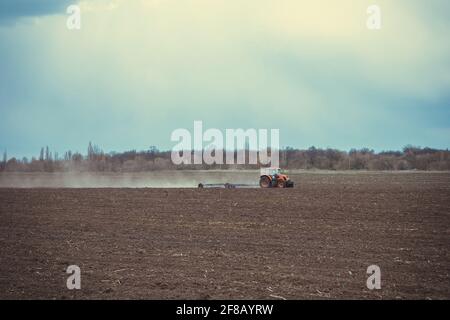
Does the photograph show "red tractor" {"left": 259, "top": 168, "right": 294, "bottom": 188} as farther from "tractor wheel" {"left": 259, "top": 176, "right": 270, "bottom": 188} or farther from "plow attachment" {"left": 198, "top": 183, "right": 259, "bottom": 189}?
"plow attachment" {"left": 198, "top": 183, "right": 259, "bottom": 189}

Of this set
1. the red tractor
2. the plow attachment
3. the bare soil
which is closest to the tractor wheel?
the red tractor

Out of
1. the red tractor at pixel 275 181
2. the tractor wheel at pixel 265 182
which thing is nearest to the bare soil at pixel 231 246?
the red tractor at pixel 275 181

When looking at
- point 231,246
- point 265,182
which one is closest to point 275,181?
point 265,182

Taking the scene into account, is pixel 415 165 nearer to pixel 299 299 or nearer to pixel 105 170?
pixel 105 170

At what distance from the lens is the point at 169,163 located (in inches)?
3494

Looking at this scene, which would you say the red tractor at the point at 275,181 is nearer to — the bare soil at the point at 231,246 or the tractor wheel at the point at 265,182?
the tractor wheel at the point at 265,182

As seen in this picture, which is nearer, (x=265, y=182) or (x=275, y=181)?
(x=275, y=181)

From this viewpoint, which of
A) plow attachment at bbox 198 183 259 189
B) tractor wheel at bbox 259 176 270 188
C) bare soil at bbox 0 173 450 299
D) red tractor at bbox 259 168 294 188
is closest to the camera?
bare soil at bbox 0 173 450 299

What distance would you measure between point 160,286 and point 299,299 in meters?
3.46

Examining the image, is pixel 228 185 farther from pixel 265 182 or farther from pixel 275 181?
pixel 275 181

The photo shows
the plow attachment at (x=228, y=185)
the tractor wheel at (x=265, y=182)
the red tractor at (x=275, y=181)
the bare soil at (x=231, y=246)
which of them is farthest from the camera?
the plow attachment at (x=228, y=185)
